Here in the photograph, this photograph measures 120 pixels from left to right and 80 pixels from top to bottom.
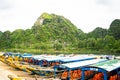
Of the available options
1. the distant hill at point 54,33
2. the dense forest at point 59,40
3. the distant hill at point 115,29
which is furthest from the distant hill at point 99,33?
the distant hill at point 54,33

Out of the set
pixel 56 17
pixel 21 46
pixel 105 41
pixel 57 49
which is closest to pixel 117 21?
pixel 105 41

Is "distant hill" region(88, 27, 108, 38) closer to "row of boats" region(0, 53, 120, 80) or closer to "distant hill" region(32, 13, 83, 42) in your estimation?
"distant hill" region(32, 13, 83, 42)

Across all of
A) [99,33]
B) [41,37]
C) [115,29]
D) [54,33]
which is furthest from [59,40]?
[115,29]

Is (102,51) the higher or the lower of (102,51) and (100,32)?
the lower

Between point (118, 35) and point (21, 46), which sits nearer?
point (118, 35)

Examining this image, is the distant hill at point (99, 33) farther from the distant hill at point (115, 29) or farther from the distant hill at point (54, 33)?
the distant hill at point (54, 33)

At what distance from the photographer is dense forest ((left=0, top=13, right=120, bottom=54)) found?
74.2 metres

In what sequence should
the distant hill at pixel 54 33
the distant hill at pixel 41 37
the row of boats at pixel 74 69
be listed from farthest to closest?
the distant hill at pixel 54 33 < the distant hill at pixel 41 37 < the row of boats at pixel 74 69

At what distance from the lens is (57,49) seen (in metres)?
83.6

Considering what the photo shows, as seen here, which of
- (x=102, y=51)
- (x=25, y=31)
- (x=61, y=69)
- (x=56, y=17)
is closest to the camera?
(x=61, y=69)

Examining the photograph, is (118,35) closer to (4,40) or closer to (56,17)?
(4,40)

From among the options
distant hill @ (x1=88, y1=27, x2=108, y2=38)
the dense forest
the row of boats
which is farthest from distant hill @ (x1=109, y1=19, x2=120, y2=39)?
the row of boats

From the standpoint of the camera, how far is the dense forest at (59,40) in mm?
74250

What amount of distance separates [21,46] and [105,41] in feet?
125
